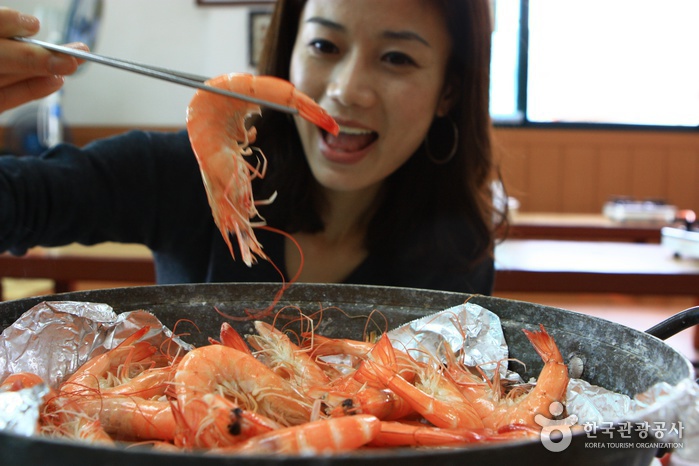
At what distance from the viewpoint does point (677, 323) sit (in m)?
0.76

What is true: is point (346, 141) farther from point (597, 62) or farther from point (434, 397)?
→ point (597, 62)

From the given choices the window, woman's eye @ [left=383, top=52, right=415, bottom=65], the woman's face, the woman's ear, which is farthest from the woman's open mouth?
the window

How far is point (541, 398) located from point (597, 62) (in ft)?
13.8

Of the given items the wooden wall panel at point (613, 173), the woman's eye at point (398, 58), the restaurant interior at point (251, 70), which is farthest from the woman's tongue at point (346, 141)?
the wooden wall panel at point (613, 173)

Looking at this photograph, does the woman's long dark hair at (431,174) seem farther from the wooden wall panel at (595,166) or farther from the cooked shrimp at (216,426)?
the wooden wall panel at (595,166)

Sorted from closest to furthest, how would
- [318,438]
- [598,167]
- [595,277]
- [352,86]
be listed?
[318,438]
[352,86]
[595,277]
[598,167]

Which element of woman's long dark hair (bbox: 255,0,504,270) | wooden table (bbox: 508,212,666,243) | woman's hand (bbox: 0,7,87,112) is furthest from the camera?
wooden table (bbox: 508,212,666,243)

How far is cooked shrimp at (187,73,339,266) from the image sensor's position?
2.80ft

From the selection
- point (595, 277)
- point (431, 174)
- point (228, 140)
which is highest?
point (228, 140)

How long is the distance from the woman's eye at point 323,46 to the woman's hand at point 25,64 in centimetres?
51

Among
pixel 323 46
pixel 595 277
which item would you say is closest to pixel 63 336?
pixel 323 46

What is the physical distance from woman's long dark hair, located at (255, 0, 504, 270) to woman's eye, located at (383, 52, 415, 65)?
14cm

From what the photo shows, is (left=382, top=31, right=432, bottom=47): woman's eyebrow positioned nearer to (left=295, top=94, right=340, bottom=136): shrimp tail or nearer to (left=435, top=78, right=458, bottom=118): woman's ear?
(left=435, top=78, right=458, bottom=118): woman's ear

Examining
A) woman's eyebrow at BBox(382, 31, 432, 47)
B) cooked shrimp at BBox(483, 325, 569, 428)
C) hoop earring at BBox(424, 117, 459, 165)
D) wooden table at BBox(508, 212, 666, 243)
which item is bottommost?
wooden table at BBox(508, 212, 666, 243)
